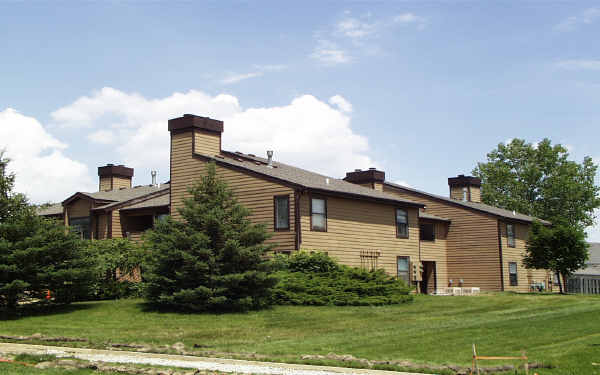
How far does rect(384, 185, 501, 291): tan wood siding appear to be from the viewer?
39406 millimetres

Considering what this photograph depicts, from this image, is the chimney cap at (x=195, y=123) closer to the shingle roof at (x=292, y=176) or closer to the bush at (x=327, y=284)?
the shingle roof at (x=292, y=176)

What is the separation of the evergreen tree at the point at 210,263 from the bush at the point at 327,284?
1135mm

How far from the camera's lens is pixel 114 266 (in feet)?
88.7

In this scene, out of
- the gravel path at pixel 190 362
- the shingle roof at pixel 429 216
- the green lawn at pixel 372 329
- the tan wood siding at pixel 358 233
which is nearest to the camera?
the gravel path at pixel 190 362

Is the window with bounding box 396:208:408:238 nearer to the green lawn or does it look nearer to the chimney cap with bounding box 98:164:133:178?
the green lawn

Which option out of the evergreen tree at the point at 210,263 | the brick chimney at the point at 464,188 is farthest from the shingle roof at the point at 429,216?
the evergreen tree at the point at 210,263

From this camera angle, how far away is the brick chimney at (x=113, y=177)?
44.2 m

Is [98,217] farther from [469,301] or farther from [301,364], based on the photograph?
[301,364]

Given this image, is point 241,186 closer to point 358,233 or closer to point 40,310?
point 358,233

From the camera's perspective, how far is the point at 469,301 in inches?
1025

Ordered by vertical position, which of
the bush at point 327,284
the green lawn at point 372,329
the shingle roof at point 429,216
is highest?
the shingle roof at point 429,216

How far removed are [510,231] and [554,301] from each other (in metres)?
15.6

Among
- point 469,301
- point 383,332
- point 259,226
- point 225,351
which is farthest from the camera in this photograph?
point 469,301

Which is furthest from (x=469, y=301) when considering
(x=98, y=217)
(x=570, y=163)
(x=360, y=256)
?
(x=570, y=163)
